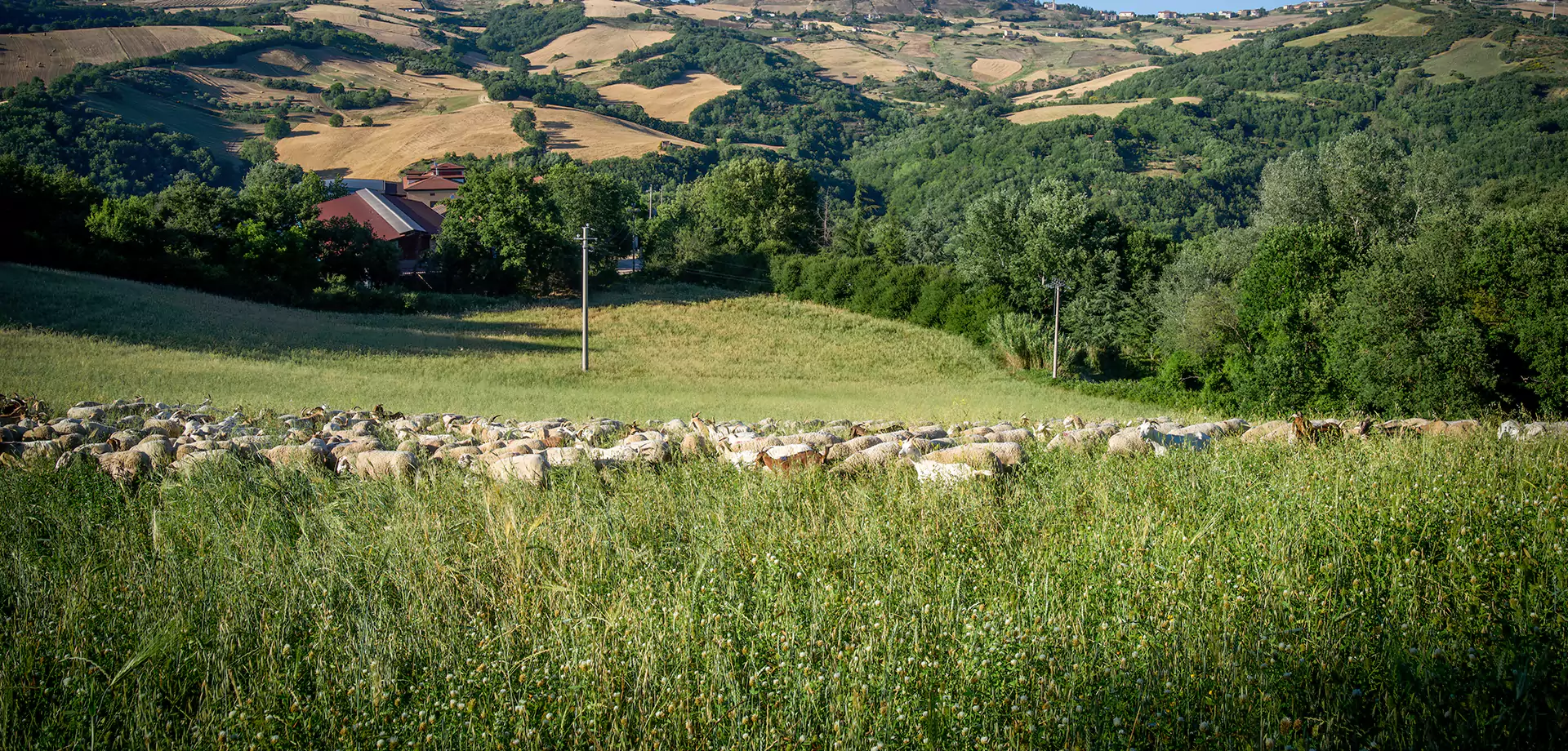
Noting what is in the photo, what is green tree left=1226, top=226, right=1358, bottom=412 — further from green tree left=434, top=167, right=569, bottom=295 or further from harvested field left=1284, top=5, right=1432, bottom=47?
harvested field left=1284, top=5, right=1432, bottom=47

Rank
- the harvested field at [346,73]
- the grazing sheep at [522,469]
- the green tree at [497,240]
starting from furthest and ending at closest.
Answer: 1. the harvested field at [346,73]
2. the green tree at [497,240]
3. the grazing sheep at [522,469]

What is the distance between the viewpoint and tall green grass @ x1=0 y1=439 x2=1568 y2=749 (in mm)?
2924

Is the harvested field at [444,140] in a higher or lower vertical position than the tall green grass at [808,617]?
higher

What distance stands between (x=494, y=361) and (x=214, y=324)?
31.5 ft

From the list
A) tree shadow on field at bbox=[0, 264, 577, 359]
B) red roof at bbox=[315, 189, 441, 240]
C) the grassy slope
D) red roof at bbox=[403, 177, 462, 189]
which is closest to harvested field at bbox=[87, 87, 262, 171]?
red roof at bbox=[403, 177, 462, 189]

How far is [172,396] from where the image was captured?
55.9 ft

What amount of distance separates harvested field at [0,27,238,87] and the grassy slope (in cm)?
10184

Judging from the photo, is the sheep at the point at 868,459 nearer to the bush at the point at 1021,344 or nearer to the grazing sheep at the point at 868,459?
the grazing sheep at the point at 868,459

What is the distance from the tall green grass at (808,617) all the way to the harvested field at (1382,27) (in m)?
165

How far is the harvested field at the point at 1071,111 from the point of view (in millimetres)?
128375

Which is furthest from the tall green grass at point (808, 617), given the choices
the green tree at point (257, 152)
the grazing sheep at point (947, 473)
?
the green tree at point (257, 152)

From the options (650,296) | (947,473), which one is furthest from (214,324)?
(947,473)

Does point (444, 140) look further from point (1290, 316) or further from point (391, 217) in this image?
point (1290, 316)

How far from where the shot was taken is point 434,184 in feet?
313
